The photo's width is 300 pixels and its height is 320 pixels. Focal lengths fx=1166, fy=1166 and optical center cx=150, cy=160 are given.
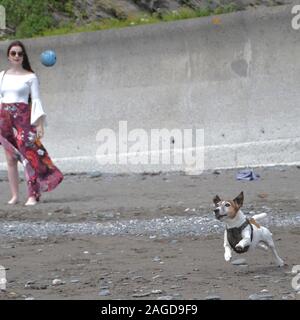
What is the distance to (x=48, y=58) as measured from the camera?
12.5m

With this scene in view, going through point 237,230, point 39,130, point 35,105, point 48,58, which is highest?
point 48,58

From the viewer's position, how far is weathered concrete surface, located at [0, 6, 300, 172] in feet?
39.9

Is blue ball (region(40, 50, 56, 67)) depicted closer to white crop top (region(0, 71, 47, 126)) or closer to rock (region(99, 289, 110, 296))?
white crop top (region(0, 71, 47, 126))

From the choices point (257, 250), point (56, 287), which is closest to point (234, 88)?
point (257, 250)

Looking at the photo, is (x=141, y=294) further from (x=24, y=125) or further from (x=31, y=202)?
(x=24, y=125)

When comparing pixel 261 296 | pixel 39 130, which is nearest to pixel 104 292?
pixel 261 296

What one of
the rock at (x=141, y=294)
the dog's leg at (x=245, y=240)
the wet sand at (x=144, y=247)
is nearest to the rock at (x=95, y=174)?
the wet sand at (x=144, y=247)

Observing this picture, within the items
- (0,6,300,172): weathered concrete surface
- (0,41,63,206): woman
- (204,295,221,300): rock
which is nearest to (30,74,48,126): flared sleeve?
(0,41,63,206): woman

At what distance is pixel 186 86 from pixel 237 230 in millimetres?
5353

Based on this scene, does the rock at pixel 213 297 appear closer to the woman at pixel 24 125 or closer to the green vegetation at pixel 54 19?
the woman at pixel 24 125

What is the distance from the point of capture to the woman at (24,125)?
35.0ft

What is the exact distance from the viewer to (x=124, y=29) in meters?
12.5

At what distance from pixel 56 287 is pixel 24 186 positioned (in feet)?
17.3

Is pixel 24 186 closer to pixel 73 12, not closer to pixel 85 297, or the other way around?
pixel 73 12
